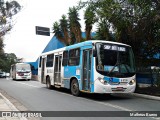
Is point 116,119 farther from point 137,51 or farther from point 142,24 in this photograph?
point 137,51

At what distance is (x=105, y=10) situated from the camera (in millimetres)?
15727

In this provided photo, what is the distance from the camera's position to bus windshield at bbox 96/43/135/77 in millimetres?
12773

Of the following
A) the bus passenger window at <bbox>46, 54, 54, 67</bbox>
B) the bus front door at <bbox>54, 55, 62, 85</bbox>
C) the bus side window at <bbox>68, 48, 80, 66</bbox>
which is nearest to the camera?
the bus side window at <bbox>68, 48, 80, 66</bbox>

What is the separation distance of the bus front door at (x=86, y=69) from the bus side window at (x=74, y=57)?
845 millimetres

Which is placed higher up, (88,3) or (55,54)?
(88,3)

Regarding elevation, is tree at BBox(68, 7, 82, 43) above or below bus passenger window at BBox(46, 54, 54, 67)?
above

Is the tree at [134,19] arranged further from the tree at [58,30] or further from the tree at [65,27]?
the tree at [58,30]

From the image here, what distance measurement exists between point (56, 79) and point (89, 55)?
206 inches

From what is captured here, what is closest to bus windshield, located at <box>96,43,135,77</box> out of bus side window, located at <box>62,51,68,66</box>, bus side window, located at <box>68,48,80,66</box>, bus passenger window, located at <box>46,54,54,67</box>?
bus side window, located at <box>68,48,80,66</box>

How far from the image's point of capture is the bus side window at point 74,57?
1480cm

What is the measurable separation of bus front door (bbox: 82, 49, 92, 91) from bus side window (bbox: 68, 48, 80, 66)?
0.84 meters

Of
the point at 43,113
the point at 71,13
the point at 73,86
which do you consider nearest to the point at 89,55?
the point at 73,86

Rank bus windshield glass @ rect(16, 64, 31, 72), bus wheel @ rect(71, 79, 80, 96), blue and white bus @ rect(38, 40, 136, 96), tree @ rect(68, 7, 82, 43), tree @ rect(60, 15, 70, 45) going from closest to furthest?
blue and white bus @ rect(38, 40, 136, 96) < bus wheel @ rect(71, 79, 80, 96) < tree @ rect(68, 7, 82, 43) < tree @ rect(60, 15, 70, 45) < bus windshield glass @ rect(16, 64, 31, 72)

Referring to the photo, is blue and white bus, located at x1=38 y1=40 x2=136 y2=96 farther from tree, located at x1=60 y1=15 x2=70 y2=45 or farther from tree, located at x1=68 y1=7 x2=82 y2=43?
tree, located at x1=60 y1=15 x2=70 y2=45
